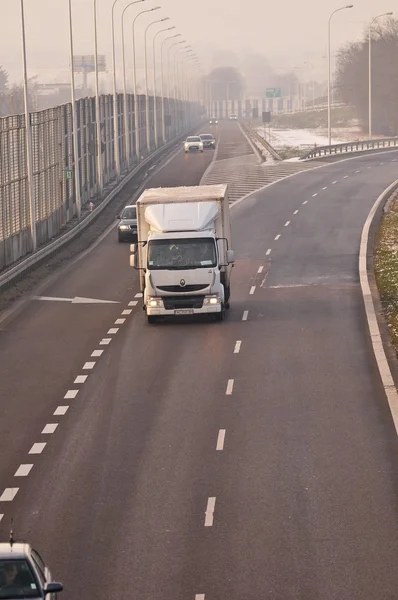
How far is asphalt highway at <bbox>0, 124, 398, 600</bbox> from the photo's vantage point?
52.4ft

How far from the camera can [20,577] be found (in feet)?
38.5

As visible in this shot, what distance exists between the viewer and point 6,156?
47.6 metres

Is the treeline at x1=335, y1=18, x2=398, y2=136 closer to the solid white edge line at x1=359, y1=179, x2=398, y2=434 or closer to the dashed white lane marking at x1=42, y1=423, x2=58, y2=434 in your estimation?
the solid white edge line at x1=359, y1=179, x2=398, y2=434

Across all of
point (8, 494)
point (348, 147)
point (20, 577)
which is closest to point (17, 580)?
point (20, 577)

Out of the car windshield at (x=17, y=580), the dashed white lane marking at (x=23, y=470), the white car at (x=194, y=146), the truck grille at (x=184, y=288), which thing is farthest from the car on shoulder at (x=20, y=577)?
the white car at (x=194, y=146)

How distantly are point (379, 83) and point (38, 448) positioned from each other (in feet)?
504

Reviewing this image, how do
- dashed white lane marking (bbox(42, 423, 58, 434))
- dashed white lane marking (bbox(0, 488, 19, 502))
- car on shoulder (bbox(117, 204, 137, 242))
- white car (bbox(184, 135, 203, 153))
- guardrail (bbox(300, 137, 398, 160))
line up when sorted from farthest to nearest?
1. white car (bbox(184, 135, 203, 153))
2. guardrail (bbox(300, 137, 398, 160))
3. car on shoulder (bbox(117, 204, 137, 242))
4. dashed white lane marking (bbox(42, 423, 58, 434))
5. dashed white lane marking (bbox(0, 488, 19, 502))

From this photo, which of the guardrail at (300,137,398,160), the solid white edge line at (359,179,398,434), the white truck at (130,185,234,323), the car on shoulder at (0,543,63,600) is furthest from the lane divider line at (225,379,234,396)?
the guardrail at (300,137,398,160)

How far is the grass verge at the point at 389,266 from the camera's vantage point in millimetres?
35031

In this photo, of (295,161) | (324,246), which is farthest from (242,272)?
(295,161)

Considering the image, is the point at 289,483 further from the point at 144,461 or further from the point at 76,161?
the point at 76,161

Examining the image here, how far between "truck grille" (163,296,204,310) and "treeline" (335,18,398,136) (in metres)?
133

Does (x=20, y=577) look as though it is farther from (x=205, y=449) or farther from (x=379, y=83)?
(x=379, y=83)

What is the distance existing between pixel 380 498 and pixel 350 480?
104cm
